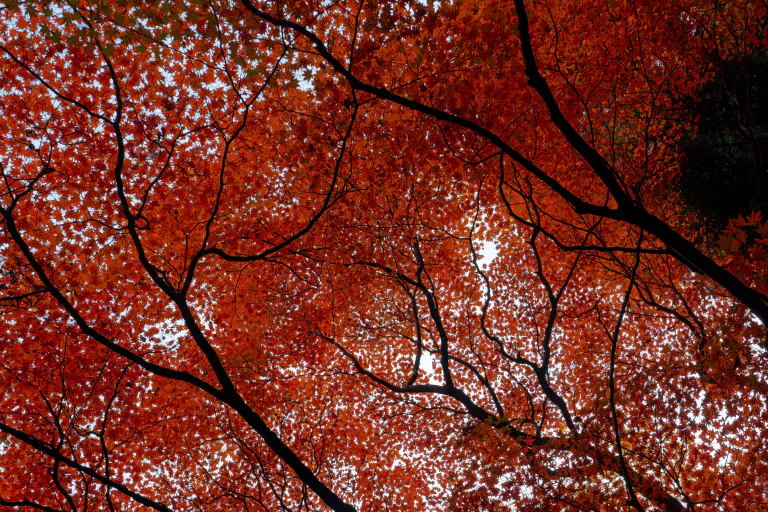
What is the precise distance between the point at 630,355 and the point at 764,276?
37.4 ft

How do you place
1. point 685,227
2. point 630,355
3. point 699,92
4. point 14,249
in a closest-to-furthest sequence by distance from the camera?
point 14,249
point 699,92
point 685,227
point 630,355

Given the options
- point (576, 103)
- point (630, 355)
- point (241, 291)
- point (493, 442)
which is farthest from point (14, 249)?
point (630, 355)

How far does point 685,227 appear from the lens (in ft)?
45.5

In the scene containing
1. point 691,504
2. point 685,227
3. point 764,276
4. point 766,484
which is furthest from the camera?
point 685,227

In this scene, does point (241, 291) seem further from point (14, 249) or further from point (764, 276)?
point (764, 276)

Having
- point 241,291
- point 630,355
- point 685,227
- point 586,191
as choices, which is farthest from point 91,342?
point 685,227

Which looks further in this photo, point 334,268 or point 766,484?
point 334,268

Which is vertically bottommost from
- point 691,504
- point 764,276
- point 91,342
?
point 691,504

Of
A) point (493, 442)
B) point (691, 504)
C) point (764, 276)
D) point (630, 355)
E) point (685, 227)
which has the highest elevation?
point (685, 227)

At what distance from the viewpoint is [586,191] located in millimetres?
14594

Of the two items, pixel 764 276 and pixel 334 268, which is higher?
pixel 334 268

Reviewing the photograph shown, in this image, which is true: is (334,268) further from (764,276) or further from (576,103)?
(764,276)

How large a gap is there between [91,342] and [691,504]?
14.3 meters

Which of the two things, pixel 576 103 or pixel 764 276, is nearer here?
pixel 764 276
